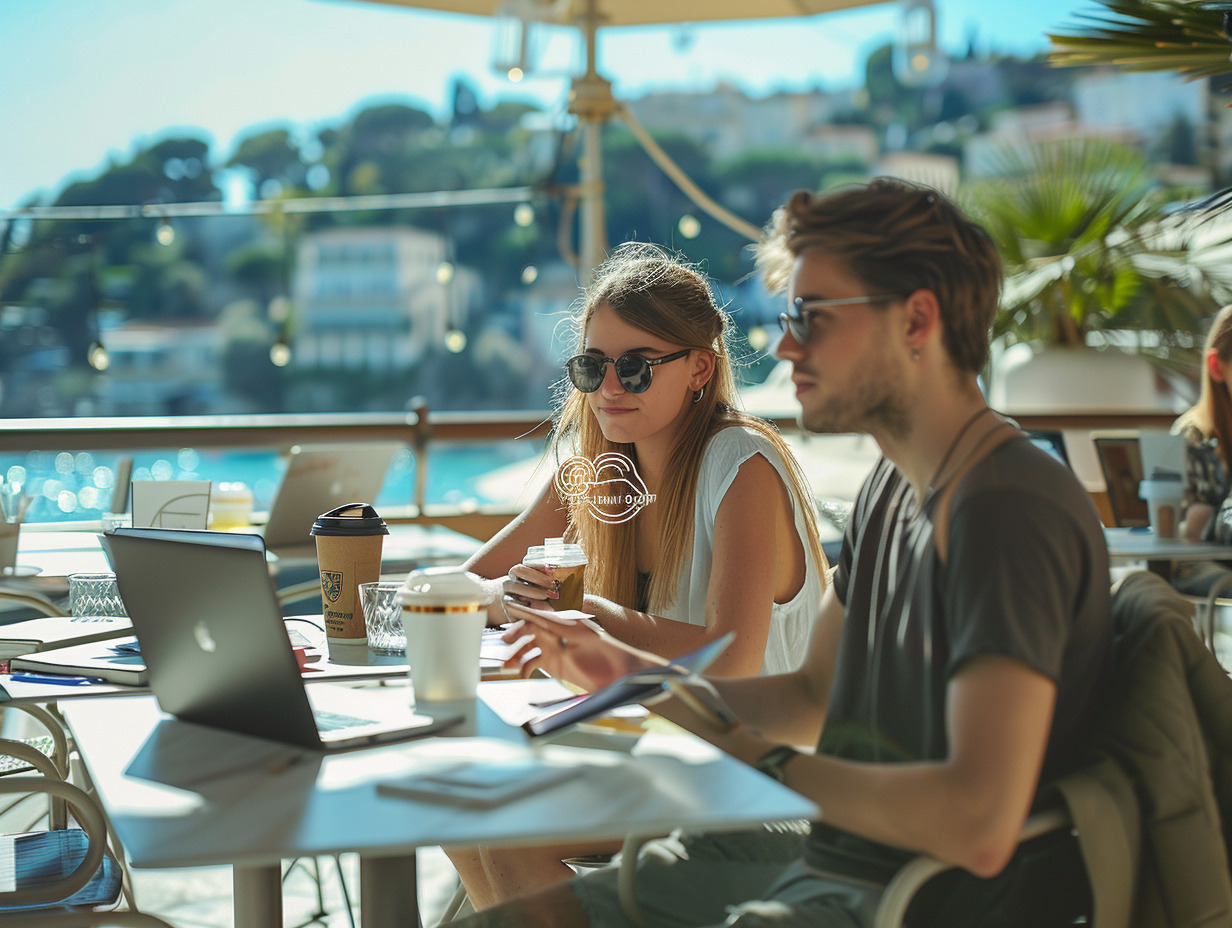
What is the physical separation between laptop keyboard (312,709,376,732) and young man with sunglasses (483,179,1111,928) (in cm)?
28

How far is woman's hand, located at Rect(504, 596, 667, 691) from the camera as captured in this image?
146 cm

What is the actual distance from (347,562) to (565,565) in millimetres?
336

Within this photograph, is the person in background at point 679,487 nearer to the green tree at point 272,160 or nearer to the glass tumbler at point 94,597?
the glass tumbler at point 94,597

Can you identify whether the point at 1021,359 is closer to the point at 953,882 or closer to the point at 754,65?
the point at 953,882

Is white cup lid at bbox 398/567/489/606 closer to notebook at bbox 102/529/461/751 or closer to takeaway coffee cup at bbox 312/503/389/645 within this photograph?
notebook at bbox 102/529/461/751

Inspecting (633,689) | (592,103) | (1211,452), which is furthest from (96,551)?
(1211,452)

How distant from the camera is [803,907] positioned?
1209 mm

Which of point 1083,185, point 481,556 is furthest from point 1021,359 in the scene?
point 481,556

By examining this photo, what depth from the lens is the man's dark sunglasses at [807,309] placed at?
131 cm

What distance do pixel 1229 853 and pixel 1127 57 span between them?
396 cm

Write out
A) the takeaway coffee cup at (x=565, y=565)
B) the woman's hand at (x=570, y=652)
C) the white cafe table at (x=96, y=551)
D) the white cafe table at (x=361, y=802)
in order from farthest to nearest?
1. the white cafe table at (x=96, y=551)
2. the takeaway coffee cup at (x=565, y=565)
3. the woman's hand at (x=570, y=652)
4. the white cafe table at (x=361, y=802)

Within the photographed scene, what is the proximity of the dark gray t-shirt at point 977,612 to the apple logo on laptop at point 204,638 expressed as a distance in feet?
2.29

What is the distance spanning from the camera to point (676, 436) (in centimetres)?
220

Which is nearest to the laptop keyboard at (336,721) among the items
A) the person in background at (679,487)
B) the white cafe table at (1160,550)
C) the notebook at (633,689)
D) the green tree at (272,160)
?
the notebook at (633,689)
